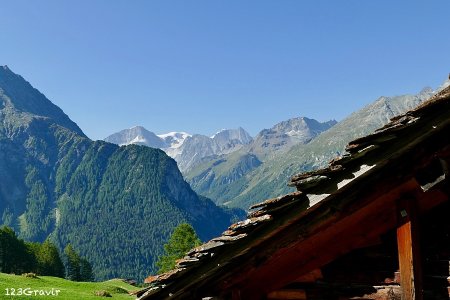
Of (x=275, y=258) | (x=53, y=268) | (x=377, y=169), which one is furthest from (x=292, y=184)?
(x=53, y=268)

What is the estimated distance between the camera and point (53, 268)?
11519 cm

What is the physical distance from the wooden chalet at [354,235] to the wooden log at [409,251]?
13 millimetres

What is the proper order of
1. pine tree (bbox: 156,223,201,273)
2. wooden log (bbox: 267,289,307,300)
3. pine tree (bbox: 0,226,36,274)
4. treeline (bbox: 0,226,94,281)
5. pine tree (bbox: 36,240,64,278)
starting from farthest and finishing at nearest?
pine tree (bbox: 36,240,64,278) → treeline (bbox: 0,226,94,281) → pine tree (bbox: 0,226,36,274) → pine tree (bbox: 156,223,201,273) → wooden log (bbox: 267,289,307,300)

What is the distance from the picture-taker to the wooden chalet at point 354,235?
544 cm

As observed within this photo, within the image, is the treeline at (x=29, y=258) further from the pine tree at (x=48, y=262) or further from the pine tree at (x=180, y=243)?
the pine tree at (x=180, y=243)

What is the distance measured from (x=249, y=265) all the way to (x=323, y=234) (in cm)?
121

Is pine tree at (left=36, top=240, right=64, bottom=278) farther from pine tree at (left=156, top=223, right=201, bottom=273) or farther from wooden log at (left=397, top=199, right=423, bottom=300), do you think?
wooden log at (left=397, top=199, right=423, bottom=300)

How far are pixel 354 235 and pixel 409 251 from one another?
2.96 ft

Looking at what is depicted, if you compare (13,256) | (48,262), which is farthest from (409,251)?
(48,262)

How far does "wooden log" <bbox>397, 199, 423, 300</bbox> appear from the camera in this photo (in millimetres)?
5820

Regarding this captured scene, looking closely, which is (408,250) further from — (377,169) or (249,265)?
(249,265)

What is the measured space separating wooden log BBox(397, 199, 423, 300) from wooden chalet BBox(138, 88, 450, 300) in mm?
13

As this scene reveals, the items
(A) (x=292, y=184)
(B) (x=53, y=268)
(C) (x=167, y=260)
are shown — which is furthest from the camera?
(B) (x=53, y=268)

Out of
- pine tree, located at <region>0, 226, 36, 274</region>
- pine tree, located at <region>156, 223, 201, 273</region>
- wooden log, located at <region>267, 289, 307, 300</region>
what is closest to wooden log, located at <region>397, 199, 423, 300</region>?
wooden log, located at <region>267, 289, 307, 300</region>
